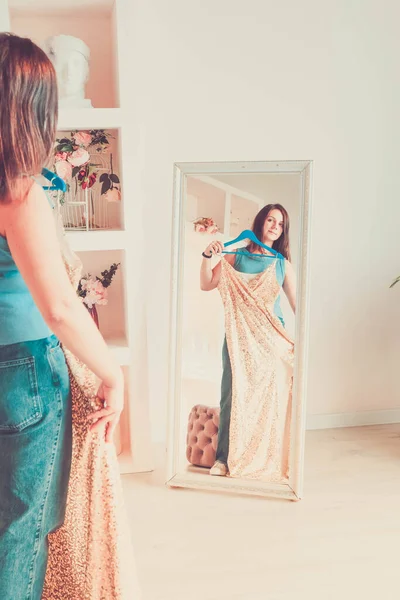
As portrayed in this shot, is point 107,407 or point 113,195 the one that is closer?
point 107,407

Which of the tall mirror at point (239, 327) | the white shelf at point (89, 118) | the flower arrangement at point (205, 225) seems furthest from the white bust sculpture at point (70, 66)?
the flower arrangement at point (205, 225)

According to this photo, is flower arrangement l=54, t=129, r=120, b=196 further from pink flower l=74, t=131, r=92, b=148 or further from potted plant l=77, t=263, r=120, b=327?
potted plant l=77, t=263, r=120, b=327

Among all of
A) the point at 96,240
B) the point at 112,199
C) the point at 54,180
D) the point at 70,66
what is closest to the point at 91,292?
the point at 96,240

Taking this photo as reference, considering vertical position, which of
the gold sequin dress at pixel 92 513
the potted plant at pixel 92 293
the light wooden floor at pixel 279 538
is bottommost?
the light wooden floor at pixel 279 538

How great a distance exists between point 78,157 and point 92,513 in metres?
1.42

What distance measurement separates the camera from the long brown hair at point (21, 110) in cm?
102

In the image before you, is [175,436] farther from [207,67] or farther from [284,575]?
[207,67]

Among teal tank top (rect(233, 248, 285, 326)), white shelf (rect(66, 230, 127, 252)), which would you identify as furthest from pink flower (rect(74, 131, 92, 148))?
teal tank top (rect(233, 248, 285, 326))

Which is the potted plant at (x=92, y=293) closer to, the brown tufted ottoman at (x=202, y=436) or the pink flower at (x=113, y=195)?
the pink flower at (x=113, y=195)

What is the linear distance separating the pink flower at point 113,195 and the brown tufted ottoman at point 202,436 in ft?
2.95

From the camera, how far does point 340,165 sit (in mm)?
2752

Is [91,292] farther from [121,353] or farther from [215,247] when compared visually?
[215,247]

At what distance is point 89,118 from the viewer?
7.34 feet

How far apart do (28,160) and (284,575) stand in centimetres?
152
